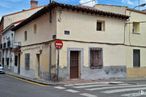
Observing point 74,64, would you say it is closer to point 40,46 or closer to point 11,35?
point 40,46

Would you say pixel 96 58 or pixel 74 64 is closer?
pixel 74 64

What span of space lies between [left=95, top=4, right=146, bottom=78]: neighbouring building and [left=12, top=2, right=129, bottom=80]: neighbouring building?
1.35 ft

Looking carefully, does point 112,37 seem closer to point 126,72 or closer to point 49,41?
point 126,72

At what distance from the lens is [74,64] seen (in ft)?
65.6

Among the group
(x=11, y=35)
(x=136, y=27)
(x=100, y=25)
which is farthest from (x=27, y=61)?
(x=136, y=27)

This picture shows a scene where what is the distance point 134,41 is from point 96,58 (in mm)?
5126

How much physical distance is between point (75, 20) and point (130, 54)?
6955 millimetres

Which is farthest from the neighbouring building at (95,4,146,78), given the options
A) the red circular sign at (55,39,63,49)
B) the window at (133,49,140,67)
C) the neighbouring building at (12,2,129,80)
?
the red circular sign at (55,39,63,49)

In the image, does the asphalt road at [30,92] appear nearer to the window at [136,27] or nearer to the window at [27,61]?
the window at [27,61]

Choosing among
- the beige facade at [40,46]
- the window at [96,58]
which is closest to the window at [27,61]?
the beige facade at [40,46]

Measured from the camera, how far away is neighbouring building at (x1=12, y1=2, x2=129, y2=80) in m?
19.3

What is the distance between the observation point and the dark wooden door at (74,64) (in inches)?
780

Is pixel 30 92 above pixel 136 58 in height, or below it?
below

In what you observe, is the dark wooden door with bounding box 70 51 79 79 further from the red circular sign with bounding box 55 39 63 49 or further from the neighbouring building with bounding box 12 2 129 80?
the red circular sign with bounding box 55 39 63 49
